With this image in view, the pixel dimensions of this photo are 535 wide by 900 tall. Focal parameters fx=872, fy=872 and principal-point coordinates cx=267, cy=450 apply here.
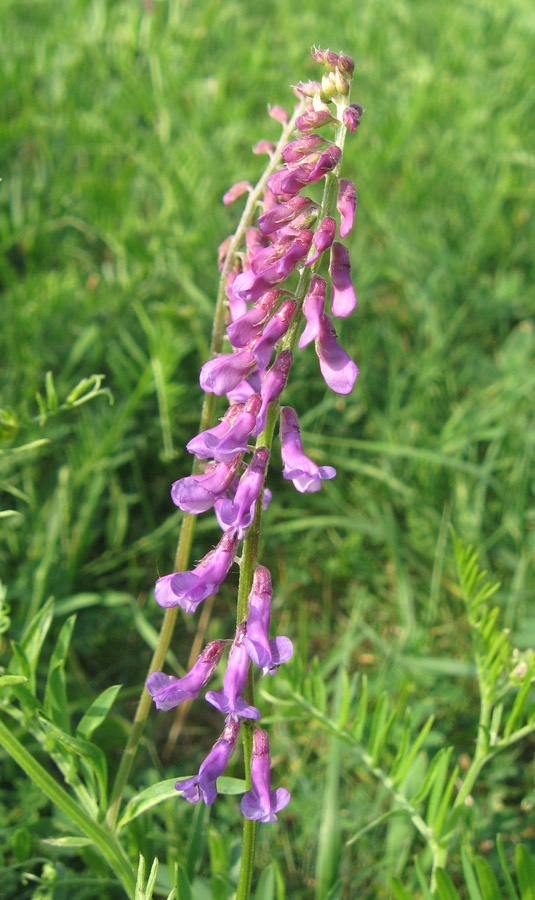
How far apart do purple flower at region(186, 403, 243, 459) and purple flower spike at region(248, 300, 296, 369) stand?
3.5 inches

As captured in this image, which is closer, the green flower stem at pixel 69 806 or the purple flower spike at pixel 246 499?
the purple flower spike at pixel 246 499

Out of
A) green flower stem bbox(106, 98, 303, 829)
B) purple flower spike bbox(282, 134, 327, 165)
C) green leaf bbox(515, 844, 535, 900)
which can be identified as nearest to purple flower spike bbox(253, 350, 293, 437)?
purple flower spike bbox(282, 134, 327, 165)

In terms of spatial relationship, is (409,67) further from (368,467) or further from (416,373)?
(368,467)

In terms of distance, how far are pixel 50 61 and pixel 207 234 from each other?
55.2 inches

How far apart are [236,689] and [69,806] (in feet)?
1.22

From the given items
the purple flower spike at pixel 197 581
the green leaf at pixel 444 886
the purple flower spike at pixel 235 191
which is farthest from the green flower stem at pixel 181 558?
the green leaf at pixel 444 886

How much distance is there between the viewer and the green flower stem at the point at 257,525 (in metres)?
1.16

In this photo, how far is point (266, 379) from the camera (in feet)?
3.73

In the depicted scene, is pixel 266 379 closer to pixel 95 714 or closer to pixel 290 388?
pixel 95 714

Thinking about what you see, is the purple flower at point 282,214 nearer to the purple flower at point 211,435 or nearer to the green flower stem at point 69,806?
the purple flower at point 211,435

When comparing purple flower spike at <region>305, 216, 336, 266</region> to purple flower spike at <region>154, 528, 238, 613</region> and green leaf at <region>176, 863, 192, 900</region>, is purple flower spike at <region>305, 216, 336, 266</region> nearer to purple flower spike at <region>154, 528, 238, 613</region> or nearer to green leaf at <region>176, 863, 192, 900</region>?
purple flower spike at <region>154, 528, 238, 613</region>

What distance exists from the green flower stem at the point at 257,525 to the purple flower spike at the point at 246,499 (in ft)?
0.08

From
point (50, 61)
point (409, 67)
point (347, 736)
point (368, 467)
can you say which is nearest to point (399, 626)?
point (368, 467)

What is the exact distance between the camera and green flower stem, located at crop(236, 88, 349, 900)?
45.8 inches
